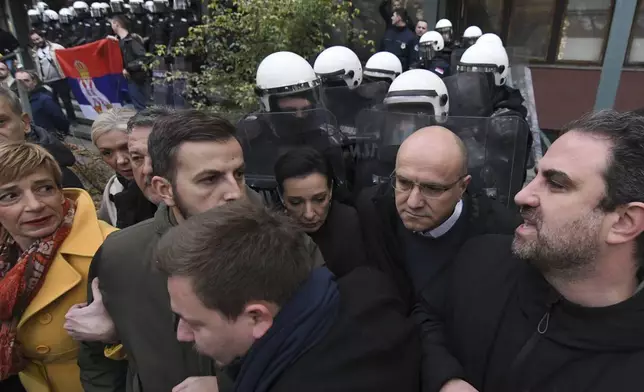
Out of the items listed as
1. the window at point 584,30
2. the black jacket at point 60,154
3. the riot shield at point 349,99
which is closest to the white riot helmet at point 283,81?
the riot shield at point 349,99

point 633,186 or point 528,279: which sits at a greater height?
point 633,186

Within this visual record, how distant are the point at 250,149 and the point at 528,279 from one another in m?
1.93

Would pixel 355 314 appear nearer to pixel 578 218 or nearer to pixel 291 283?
pixel 291 283

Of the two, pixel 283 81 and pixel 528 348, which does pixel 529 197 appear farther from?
pixel 283 81

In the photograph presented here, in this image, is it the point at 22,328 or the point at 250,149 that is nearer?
the point at 22,328

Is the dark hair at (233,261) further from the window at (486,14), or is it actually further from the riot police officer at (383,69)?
the window at (486,14)

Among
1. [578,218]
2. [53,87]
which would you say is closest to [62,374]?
[578,218]

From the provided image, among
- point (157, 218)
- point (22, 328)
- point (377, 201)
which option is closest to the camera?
point (157, 218)

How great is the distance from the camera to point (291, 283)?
3.41 feet

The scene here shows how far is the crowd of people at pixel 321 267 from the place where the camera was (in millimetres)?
1034

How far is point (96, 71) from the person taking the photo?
25.2 feet

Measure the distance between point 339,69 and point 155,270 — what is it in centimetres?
305

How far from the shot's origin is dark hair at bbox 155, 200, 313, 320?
100 centimetres

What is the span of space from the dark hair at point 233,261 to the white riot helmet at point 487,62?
11.9 ft
